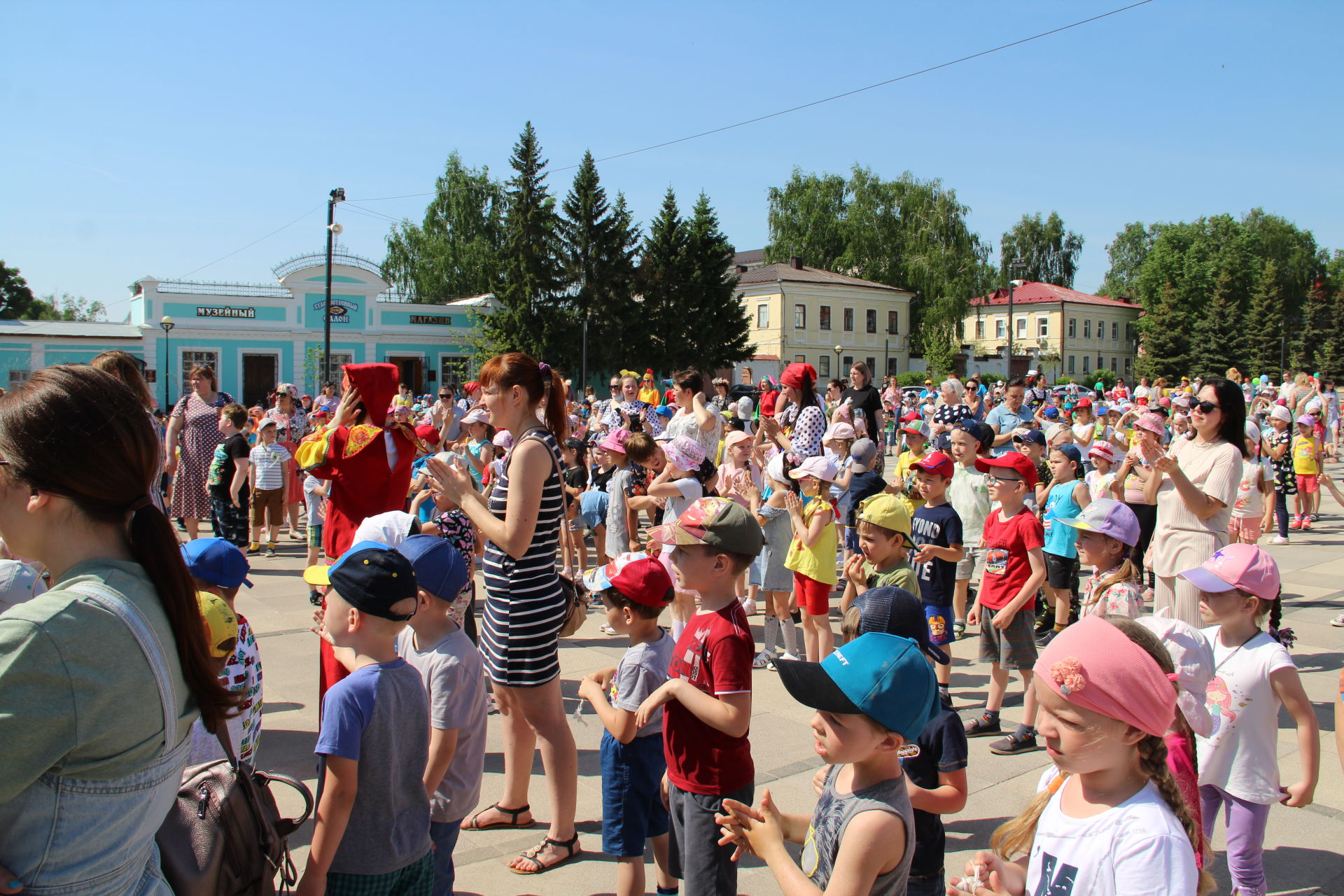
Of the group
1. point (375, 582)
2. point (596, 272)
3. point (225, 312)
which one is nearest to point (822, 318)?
point (596, 272)

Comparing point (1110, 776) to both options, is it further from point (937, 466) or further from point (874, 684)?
point (937, 466)

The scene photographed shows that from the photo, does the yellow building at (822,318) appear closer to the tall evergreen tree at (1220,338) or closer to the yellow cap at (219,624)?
A: the tall evergreen tree at (1220,338)

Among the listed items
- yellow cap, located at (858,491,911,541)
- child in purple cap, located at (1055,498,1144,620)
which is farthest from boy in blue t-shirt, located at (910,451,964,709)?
child in purple cap, located at (1055,498,1144,620)

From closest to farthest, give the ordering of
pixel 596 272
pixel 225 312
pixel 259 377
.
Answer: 1. pixel 225 312
2. pixel 259 377
3. pixel 596 272

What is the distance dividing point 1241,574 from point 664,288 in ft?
139

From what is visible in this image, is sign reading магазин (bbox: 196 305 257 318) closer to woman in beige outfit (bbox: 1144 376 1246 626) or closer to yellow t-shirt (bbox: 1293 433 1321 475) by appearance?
yellow t-shirt (bbox: 1293 433 1321 475)

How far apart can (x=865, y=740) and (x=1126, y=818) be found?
56cm

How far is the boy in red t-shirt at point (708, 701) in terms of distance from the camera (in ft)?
9.05

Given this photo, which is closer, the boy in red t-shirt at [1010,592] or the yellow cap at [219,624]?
the yellow cap at [219,624]

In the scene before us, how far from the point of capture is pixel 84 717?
1456 mm

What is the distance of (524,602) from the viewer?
12.1 feet

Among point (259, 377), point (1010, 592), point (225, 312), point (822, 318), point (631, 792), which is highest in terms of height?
point (822, 318)

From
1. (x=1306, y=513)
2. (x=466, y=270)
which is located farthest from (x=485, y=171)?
(x=1306, y=513)

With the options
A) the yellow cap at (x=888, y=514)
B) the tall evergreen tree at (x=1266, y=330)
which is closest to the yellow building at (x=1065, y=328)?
the tall evergreen tree at (x=1266, y=330)
